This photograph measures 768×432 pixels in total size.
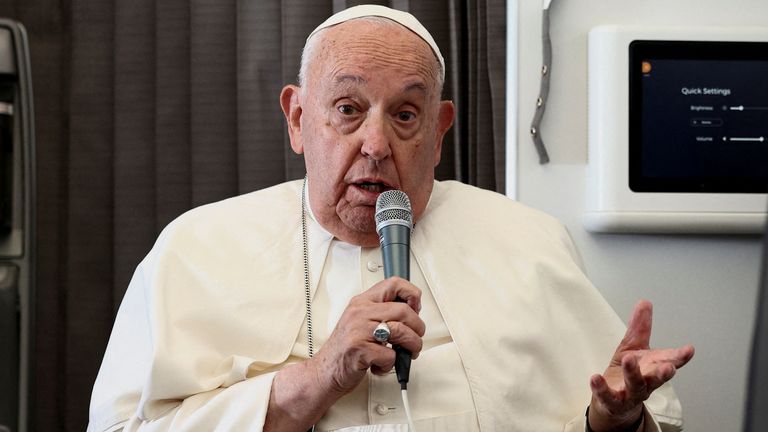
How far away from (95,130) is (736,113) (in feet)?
6.15

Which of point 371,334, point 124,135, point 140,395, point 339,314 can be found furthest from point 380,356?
point 124,135

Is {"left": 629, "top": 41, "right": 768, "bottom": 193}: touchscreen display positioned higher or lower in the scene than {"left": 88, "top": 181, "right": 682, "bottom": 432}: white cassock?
higher

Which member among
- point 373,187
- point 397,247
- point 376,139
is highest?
point 376,139

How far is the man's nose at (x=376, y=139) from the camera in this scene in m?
2.11

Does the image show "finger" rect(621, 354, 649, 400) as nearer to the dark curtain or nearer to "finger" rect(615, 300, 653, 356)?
"finger" rect(615, 300, 653, 356)

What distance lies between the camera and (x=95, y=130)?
2.98 meters

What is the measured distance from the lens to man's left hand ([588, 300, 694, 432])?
1.81 m

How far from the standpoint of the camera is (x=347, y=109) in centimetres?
218

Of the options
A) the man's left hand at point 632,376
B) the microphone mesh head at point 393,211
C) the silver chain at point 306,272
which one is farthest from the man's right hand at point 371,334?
the man's left hand at point 632,376

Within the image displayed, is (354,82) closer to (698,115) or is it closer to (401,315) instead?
(401,315)

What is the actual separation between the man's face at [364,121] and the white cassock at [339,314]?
0.13m

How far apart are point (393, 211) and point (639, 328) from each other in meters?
0.57

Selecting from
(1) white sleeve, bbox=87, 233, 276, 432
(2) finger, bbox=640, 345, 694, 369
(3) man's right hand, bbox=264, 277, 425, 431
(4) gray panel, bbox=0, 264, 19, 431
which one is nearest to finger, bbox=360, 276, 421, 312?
(3) man's right hand, bbox=264, 277, 425, 431

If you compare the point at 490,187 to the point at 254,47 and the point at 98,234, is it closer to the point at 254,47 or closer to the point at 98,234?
the point at 254,47
